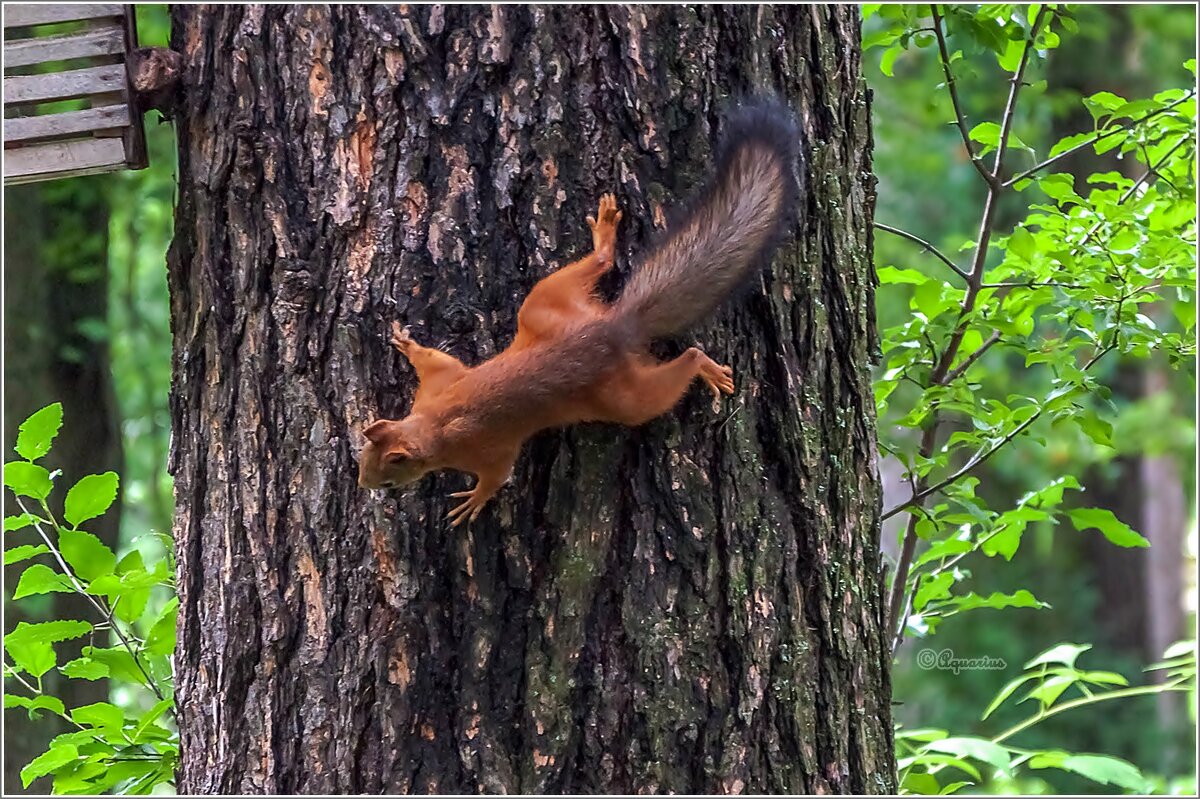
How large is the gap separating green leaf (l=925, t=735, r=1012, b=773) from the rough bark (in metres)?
2.91

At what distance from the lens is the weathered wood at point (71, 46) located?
7.44ft

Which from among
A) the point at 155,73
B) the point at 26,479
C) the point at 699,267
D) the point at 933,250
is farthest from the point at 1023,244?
the point at 26,479

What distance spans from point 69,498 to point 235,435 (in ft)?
1.27

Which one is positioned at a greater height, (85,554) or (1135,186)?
(1135,186)

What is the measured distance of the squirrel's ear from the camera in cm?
201

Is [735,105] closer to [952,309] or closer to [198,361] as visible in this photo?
[952,309]

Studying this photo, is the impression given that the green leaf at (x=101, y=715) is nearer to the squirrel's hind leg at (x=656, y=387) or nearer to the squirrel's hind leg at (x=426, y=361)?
the squirrel's hind leg at (x=426, y=361)

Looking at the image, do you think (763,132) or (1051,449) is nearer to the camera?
(763,132)

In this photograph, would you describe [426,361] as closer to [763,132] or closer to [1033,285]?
[763,132]

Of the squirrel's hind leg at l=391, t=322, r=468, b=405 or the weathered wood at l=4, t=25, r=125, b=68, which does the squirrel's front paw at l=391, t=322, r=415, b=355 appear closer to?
the squirrel's hind leg at l=391, t=322, r=468, b=405

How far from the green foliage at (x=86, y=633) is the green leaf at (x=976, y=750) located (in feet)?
5.63

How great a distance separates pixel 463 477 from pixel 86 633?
3.00 ft

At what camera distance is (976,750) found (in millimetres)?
2562

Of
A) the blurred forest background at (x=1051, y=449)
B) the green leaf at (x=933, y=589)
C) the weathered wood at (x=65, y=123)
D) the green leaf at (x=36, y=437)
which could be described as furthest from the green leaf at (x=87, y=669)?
the blurred forest background at (x=1051, y=449)
